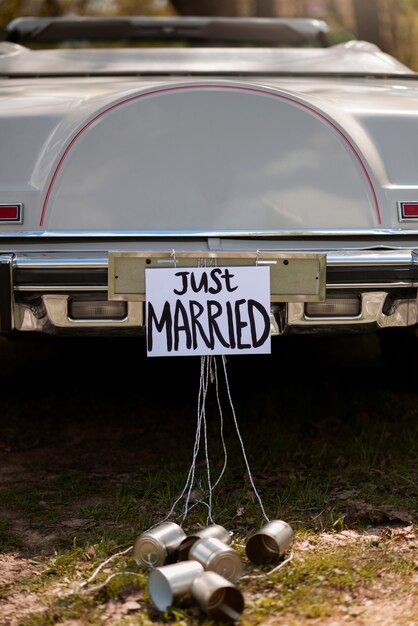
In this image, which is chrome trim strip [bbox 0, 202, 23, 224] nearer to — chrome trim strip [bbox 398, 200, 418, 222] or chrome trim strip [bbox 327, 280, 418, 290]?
chrome trim strip [bbox 327, 280, 418, 290]

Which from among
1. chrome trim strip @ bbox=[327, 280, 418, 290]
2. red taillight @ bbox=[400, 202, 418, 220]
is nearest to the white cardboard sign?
chrome trim strip @ bbox=[327, 280, 418, 290]

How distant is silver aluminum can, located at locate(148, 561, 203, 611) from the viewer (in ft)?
6.56

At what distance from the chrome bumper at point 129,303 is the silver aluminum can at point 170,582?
33.3 inches

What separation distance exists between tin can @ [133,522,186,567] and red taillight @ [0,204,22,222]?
109 cm

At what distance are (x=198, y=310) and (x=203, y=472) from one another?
70 centimetres

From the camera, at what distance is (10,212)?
8.70 ft

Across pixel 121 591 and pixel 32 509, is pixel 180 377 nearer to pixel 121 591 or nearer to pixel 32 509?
pixel 32 509

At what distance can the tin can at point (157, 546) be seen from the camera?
220 cm

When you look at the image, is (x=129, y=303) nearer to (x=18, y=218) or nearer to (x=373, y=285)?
(x=18, y=218)

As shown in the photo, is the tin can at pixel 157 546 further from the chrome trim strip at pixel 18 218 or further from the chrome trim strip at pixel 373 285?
the chrome trim strip at pixel 18 218

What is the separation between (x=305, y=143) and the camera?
9.00 feet

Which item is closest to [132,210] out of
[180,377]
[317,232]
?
[317,232]

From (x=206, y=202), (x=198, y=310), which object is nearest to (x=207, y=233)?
(x=206, y=202)

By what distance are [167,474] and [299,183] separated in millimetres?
1104
